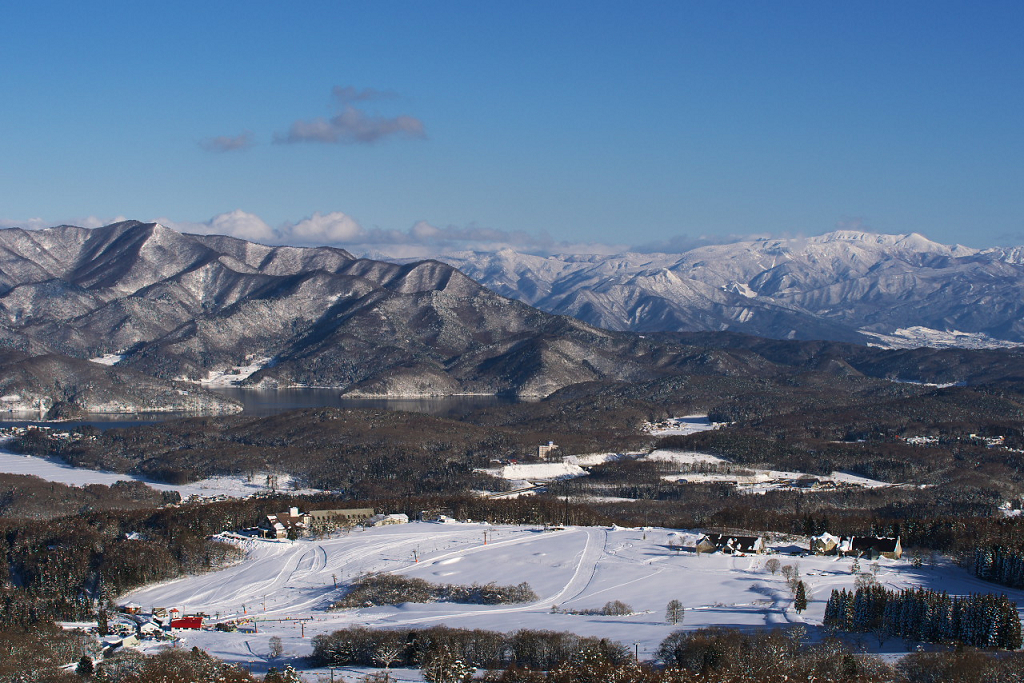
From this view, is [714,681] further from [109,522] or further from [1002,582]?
[109,522]

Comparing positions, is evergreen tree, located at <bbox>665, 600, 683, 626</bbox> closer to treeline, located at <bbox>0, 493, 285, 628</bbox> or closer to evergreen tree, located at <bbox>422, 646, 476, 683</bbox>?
evergreen tree, located at <bbox>422, 646, 476, 683</bbox>

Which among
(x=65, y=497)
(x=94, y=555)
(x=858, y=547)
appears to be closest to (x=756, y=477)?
(x=858, y=547)

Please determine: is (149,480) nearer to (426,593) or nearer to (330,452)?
(330,452)

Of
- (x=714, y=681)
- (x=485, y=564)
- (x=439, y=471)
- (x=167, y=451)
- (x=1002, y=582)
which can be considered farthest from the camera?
(x=167, y=451)

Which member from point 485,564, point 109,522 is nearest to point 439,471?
point 109,522

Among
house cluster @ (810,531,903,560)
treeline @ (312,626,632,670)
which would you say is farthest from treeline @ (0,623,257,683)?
house cluster @ (810,531,903,560)

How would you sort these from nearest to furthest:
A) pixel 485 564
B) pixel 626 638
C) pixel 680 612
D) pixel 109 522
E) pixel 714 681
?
pixel 714 681
pixel 626 638
pixel 680 612
pixel 485 564
pixel 109 522

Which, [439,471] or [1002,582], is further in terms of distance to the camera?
[439,471]
